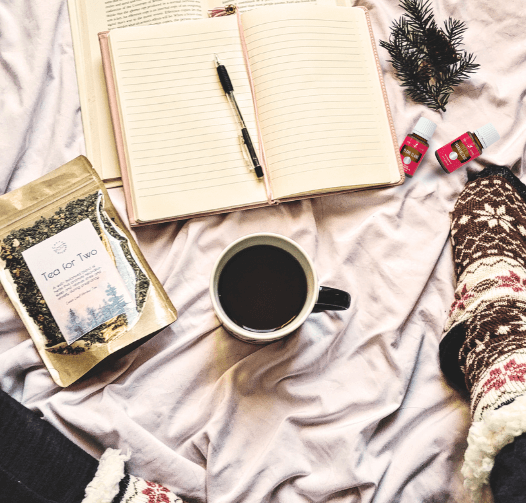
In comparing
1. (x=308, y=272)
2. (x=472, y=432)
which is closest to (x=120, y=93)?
(x=308, y=272)

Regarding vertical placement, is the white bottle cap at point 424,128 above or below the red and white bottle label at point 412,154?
above

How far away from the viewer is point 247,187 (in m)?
0.68

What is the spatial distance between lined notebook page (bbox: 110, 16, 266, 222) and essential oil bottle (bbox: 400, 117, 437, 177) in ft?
0.82

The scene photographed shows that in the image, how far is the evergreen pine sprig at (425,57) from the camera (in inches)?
28.9

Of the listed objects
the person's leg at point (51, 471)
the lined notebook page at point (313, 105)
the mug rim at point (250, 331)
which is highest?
the lined notebook page at point (313, 105)

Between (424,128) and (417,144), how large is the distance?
0.03m

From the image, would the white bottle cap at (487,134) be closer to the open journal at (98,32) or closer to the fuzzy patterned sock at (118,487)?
the open journal at (98,32)

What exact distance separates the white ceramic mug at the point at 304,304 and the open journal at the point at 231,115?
0.42 ft

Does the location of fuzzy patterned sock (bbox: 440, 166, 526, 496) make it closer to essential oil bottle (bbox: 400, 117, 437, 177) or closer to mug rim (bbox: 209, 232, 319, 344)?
essential oil bottle (bbox: 400, 117, 437, 177)

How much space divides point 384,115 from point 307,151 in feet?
0.50

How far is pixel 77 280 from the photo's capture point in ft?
2.08

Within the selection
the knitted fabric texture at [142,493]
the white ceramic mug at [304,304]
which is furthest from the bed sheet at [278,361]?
the white ceramic mug at [304,304]

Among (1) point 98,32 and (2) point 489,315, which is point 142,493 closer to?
(2) point 489,315

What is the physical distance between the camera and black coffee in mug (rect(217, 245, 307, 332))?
575mm
